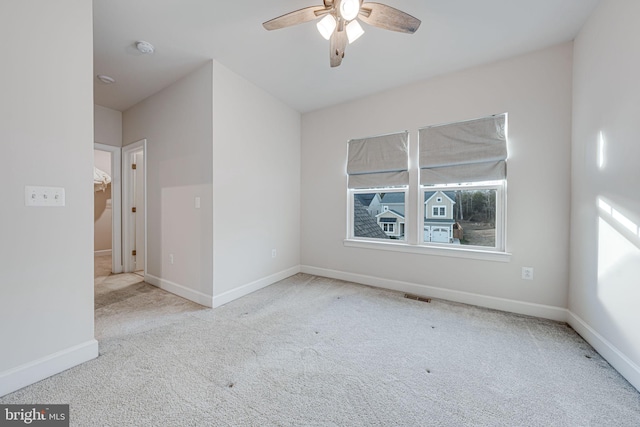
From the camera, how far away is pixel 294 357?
1765mm

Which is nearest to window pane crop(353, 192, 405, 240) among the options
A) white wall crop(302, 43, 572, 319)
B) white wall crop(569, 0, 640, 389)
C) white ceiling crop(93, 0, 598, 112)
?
white wall crop(302, 43, 572, 319)

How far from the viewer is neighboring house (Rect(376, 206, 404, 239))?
3.24 meters

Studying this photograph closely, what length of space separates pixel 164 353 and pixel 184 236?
140 centimetres

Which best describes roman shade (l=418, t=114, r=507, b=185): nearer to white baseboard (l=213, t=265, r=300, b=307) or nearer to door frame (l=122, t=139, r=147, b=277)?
white baseboard (l=213, t=265, r=300, b=307)

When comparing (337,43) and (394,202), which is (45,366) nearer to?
(337,43)

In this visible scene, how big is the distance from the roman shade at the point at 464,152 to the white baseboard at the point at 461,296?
1.29 meters

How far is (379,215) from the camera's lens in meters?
3.43

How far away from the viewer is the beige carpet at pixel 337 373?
128 centimetres

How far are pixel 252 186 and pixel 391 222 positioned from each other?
1.93m

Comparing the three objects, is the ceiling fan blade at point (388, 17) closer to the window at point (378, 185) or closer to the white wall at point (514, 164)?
the white wall at point (514, 164)

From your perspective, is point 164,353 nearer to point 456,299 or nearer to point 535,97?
point 456,299

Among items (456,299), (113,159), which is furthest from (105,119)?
(456,299)

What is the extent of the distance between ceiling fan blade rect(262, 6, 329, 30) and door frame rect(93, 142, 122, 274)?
360 centimetres

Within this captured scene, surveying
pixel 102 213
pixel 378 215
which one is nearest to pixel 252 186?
pixel 378 215
